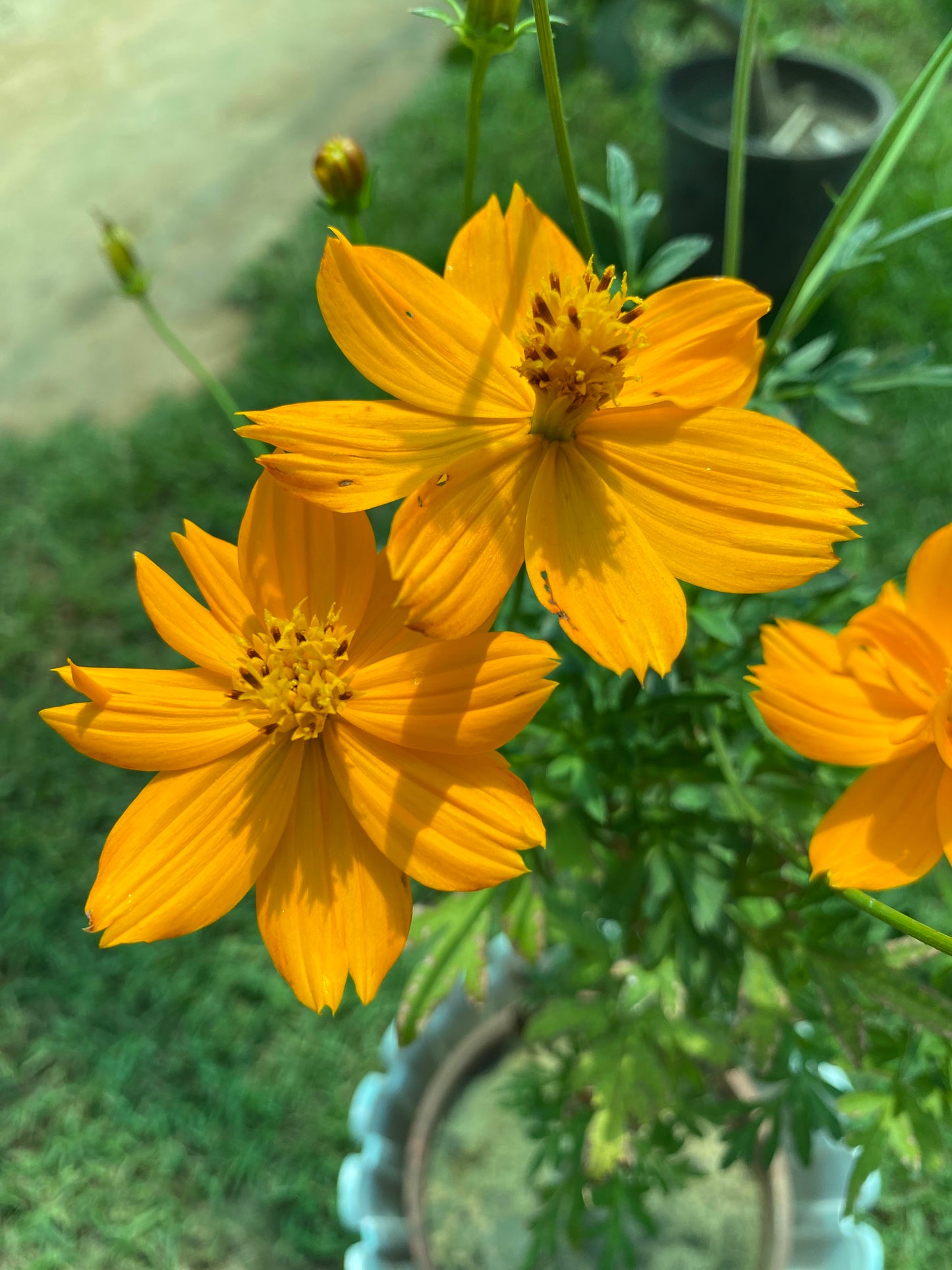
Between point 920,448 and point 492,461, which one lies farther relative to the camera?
point 920,448

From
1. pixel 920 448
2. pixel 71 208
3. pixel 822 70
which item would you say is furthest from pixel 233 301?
pixel 920 448

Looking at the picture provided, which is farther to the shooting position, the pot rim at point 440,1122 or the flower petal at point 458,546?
the pot rim at point 440,1122

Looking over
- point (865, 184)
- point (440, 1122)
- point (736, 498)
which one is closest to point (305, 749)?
point (736, 498)

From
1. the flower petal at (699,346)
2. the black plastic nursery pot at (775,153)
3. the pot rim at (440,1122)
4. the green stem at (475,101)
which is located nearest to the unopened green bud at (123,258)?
the green stem at (475,101)

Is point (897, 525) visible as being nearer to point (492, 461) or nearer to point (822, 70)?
point (822, 70)

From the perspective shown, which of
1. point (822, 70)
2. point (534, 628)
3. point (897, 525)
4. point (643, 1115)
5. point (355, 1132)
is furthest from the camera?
point (822, 70)

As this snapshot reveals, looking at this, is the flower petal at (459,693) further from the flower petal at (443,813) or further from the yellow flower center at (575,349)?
the yellow flower center at (575,349)

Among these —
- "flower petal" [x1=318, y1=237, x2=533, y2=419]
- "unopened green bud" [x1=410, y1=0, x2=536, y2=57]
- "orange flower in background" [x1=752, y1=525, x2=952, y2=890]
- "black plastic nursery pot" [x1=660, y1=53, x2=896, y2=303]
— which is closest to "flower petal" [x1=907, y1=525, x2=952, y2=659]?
"orange flower in background" [x1=752, y1=525, x2=952, y2=890]
